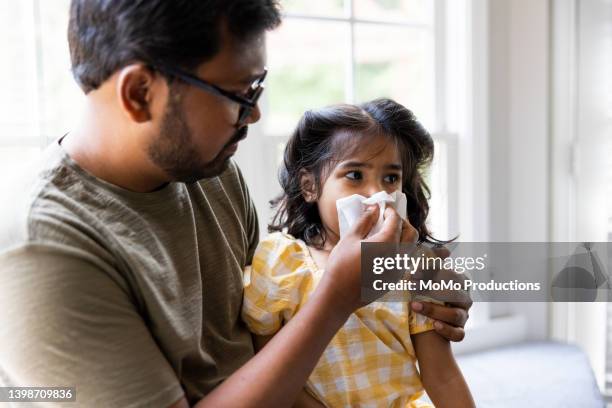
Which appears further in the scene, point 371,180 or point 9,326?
point 371,180

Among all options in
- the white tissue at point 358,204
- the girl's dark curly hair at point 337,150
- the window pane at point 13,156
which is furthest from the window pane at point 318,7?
the white tissue at point 358,204

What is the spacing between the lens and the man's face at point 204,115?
3.35ft

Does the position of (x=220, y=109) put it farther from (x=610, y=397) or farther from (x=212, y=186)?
(x=610, y=397)

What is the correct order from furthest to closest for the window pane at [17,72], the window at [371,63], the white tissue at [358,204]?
the window at [371,63], the window pane at [17,72], the white tissue at [358,204]

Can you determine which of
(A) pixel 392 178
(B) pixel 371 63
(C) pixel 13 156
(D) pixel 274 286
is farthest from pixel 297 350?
(B) pixel 371 63

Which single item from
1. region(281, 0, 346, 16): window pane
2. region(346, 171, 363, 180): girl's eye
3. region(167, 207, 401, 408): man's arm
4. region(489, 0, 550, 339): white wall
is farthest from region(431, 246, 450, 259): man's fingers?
region(489, 0, 550, 339): white wall

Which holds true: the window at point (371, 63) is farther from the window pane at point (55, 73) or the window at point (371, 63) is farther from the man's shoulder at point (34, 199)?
the man's shoulder at point (34, 199)

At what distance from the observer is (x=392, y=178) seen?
4.60ft

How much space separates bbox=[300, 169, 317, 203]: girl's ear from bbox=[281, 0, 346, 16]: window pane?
3.04 feet

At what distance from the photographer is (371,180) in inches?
54.1

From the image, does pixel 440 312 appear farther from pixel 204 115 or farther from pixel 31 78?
pixel 31 78

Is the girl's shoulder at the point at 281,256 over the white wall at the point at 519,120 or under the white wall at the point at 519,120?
under

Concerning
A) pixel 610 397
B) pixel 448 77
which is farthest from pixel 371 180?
pixel 610 397

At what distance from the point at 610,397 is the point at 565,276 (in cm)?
129
